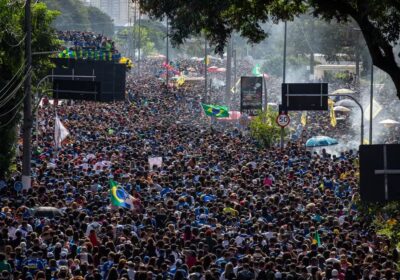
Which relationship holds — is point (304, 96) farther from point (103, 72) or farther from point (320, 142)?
point (103, 72)

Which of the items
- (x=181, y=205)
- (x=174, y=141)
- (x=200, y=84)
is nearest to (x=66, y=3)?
(x=200, y=84)

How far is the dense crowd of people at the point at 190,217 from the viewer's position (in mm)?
21297

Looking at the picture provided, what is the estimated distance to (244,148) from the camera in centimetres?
4569

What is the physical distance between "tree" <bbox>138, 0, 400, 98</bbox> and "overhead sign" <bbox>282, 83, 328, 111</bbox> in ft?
71.2

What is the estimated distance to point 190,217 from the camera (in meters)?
26.6

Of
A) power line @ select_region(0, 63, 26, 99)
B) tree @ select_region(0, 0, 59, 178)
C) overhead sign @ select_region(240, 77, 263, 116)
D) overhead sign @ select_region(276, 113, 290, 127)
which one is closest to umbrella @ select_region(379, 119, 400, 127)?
overhead sign @ select_region(240, 77, 263, 116)

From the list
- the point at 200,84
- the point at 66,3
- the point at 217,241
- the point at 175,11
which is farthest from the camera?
the point at 66,3

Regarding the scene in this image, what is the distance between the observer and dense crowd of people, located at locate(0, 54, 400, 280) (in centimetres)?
2130

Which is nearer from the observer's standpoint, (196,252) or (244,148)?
(196,252)

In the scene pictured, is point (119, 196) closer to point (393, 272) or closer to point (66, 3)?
point (393, 272)

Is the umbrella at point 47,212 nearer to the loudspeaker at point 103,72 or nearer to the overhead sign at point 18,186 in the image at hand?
the overhead sign at point 18,186

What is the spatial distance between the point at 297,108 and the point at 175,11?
24.1 metres

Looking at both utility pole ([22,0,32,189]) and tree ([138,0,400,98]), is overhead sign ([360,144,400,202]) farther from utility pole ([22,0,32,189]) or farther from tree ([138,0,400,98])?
utility pole ([22,0,32,189])

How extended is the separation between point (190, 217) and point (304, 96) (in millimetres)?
20294
